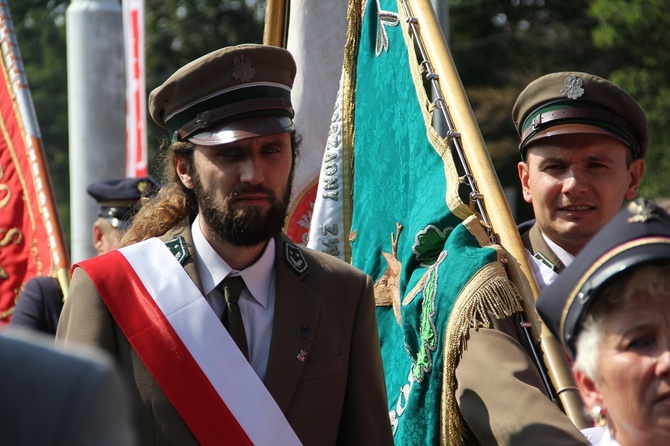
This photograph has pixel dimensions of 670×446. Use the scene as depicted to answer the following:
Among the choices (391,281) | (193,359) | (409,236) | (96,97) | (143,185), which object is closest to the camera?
(193,359)

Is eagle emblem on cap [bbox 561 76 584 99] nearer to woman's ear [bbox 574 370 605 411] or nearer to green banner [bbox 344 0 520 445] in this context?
green banner [bbox 344 0 520 445]

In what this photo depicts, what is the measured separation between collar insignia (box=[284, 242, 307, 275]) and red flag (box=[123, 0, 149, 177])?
4.15 metres

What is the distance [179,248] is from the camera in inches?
132

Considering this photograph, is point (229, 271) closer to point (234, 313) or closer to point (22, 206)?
point (234, 313)

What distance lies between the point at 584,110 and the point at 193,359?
1.37m

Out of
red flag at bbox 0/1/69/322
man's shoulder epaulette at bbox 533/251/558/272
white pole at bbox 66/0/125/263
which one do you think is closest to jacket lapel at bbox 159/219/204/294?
man's shoulder epaulette at bbox 533/251/558/272

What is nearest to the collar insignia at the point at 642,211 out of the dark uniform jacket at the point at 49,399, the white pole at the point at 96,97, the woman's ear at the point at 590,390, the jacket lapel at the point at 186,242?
the woman's ear at the point at 590,390

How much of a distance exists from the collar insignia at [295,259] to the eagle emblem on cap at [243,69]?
1.52ft

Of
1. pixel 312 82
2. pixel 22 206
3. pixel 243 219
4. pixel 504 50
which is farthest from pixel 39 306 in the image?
pixel 504 50

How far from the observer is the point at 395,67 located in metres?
4.21

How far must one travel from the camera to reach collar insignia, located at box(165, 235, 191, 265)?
3.31 meters

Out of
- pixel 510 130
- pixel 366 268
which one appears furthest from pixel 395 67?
pixel 510 130

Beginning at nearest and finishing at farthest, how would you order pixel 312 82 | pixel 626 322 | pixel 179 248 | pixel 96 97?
1. pixel 626 322
2. pixel 179 248
3. pixel 312 82
4. pixel 96 97

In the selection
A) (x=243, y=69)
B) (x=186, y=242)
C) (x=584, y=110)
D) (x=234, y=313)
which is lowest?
(x=234, y=313)
